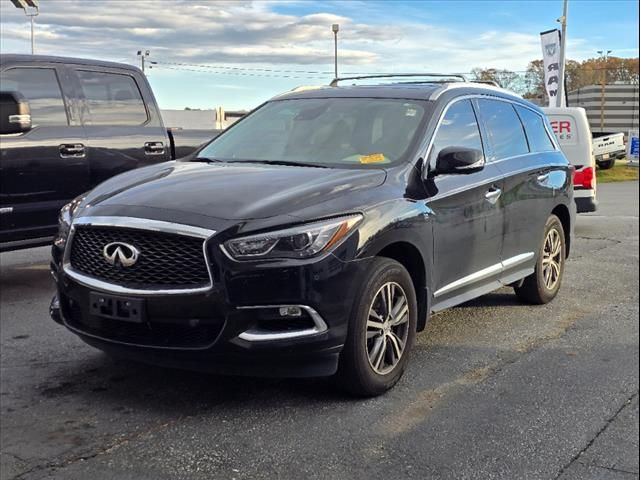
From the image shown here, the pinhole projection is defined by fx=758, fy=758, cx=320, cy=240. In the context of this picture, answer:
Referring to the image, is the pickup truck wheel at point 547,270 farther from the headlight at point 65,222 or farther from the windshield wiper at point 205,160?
the headlight at point 65,222

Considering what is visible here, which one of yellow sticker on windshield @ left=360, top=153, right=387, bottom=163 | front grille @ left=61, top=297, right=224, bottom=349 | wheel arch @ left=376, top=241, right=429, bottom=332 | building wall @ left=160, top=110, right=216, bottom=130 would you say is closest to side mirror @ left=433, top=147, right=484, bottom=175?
yellow sticker on windshield @ left=360, top=153, right=387, bottom=163

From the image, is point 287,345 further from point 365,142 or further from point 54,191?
point 54,191

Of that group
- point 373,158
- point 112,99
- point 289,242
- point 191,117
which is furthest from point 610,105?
point 289,242

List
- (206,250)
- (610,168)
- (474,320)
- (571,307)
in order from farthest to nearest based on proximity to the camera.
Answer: (610,168)
(571,307)
(474,320)
(206,250)

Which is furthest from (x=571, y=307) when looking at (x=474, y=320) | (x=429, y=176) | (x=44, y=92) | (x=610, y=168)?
(x=610, y=168)

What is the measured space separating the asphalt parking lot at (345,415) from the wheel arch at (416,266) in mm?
392

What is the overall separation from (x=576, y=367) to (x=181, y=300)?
256cm

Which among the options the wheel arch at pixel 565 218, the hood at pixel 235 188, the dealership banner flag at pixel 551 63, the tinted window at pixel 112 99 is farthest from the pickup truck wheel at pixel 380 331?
the dealership banner flag at pixel 551 63

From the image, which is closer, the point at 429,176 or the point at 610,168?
the point at 429,176

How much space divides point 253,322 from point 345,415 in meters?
0.72

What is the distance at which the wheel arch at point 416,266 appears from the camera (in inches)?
175

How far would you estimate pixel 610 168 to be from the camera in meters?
23.2

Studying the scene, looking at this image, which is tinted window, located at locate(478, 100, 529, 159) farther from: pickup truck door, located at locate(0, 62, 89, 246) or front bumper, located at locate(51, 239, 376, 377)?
pickup truck door, located at locate(0, 62, 89, 246)

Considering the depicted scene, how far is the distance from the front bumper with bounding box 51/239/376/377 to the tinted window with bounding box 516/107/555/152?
306 cm
